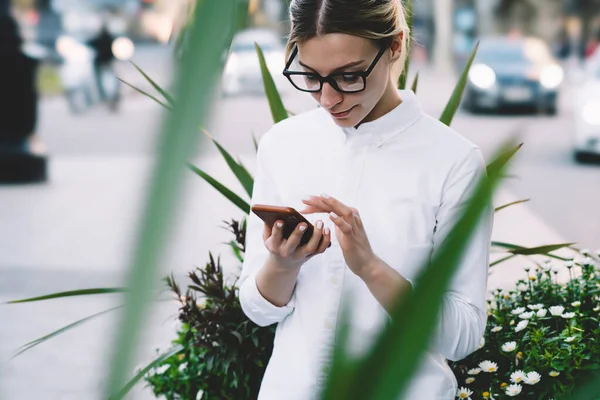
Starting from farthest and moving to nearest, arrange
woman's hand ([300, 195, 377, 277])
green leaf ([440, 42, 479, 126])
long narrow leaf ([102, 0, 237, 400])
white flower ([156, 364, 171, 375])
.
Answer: white flower ([156, 364, 171, 375]) < green leaf ([440, 42, 479, 126]) < woman's hand ([300, 195, 377, 277]) < long narrow leaf ([102, 0, 237, 400])

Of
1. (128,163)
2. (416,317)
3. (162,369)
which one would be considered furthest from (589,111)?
(416,317)

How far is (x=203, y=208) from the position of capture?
7500 millimetres

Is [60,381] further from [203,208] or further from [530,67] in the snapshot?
[530,67]

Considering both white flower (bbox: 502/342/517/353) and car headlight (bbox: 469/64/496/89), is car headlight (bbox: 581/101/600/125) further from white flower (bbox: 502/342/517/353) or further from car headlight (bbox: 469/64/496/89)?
white flower (bbox: 502/342/517/353)

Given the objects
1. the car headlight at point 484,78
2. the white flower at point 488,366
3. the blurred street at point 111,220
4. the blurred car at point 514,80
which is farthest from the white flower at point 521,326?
the car headlight at point 484,78

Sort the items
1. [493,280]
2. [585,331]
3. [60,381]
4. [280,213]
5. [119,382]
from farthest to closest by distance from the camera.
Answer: [493,280] < [60,381] < [585,331] < [280,213] < [119,382]

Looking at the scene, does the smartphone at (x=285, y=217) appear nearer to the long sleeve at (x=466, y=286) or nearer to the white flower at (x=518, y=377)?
the long sleeve at (x=466, y=286)

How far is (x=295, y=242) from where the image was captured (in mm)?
1453

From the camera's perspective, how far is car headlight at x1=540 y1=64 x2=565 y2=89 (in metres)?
→ 15.5

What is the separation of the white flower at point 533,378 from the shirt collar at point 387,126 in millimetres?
780

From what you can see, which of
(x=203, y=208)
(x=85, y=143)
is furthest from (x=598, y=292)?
(x=85, y=143)

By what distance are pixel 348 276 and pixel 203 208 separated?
5.98 metres

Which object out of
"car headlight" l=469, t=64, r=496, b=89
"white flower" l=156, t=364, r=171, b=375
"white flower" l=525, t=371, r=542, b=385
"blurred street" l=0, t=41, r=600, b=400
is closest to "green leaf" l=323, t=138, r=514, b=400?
"blurred street" l=0, t=41, r=600, b=400

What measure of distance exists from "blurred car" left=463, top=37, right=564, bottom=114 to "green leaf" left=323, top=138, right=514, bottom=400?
1528cm
